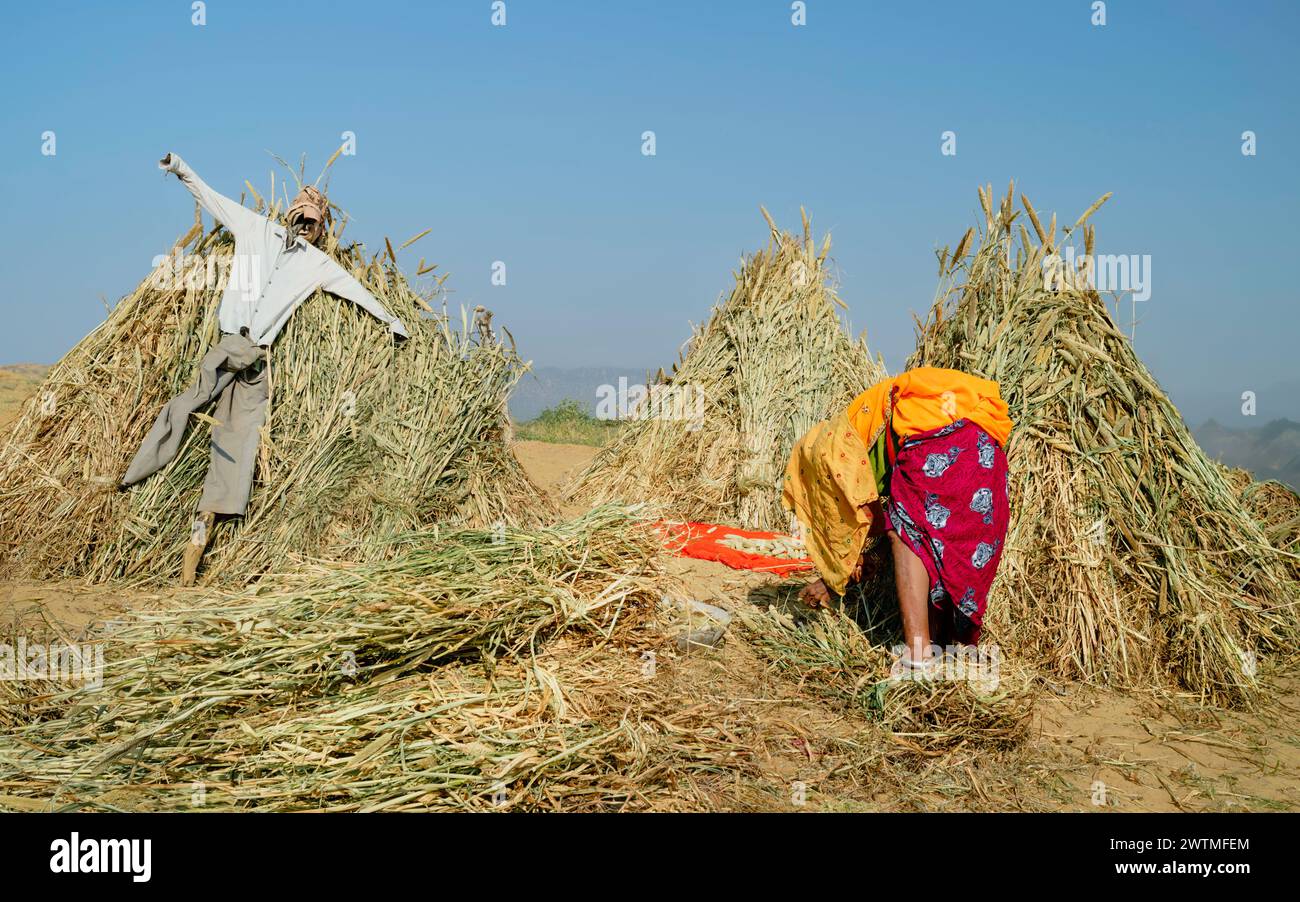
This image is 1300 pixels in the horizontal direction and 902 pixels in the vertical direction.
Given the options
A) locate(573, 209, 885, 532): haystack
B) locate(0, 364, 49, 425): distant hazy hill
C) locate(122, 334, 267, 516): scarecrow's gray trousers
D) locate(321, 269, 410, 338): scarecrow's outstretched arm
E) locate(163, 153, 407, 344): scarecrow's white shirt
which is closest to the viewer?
locate(122, 334, 267, 516): scarecrow's gray trousers

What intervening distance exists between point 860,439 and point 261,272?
3565mm

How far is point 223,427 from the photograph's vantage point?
5328 mm

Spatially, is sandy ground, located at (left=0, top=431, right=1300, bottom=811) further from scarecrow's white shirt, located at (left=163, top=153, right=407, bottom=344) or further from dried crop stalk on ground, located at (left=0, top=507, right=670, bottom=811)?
scarecrow's white shirt, located at (left=163, top=153, right=407, bottom=344)

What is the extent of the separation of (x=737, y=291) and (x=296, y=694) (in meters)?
5.17

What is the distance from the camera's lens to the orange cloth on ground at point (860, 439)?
360cm

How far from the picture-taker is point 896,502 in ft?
11.9

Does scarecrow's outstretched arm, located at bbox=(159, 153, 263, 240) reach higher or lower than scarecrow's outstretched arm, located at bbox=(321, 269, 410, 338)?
higher

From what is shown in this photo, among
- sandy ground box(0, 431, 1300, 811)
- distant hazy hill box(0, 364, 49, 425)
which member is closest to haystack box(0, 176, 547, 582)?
sandy ground box(0, 431, 1300, 811)

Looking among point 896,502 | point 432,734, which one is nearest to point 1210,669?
point 896,502

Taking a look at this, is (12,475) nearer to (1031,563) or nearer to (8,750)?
(8,750)

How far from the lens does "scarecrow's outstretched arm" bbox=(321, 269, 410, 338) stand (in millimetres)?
5734

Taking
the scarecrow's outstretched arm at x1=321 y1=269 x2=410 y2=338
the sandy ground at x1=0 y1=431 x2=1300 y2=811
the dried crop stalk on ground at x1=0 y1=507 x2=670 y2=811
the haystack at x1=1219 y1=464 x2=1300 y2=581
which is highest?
the scarecrow's outstretched arm at x1=321 y1=269 x2=410 y2=338

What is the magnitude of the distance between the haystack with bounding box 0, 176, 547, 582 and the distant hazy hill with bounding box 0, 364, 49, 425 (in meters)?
4.69

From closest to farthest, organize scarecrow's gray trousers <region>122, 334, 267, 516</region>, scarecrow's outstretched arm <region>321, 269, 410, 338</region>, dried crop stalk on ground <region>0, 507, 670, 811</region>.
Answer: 1. dried crop stalk on ground <region>0, 507, 670, 811</region>
2. scarecrow's gray trousers <region>122, 334, 267, 516</region>
3. scarecrow's outstretched arm <region>321, 269, 410, 338</region>
